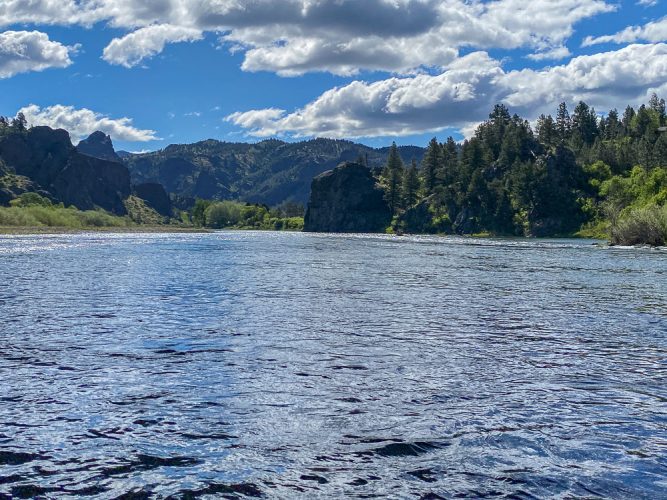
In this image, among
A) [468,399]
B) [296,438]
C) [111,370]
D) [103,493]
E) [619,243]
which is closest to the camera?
[103,493]

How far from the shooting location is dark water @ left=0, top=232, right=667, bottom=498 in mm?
9805

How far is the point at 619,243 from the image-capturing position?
99.1 m

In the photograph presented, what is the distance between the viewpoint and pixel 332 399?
46.6 ft

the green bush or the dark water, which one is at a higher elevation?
the green bush

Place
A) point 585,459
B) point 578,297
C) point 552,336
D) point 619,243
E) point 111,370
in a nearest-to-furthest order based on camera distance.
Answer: point 585,459, point 111,370, point 552,336, point 578,297, point 619,243

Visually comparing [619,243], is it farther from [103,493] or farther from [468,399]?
[103,493]

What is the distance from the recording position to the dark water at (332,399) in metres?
9.80

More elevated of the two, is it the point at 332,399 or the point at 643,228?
the point at 643,228

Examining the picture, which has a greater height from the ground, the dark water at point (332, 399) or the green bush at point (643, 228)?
the green bush at point (643, 228)

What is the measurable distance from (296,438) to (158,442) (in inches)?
98.7

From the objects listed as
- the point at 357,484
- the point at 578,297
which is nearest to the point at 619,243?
the point at 578,297

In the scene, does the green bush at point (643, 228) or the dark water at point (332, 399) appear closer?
the dark water at point (332, 399)

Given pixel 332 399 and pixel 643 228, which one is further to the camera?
pixel 643 228

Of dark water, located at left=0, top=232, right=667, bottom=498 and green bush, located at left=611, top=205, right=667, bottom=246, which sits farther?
green bush, located at left=611, top=205, right=667, bottom=246
